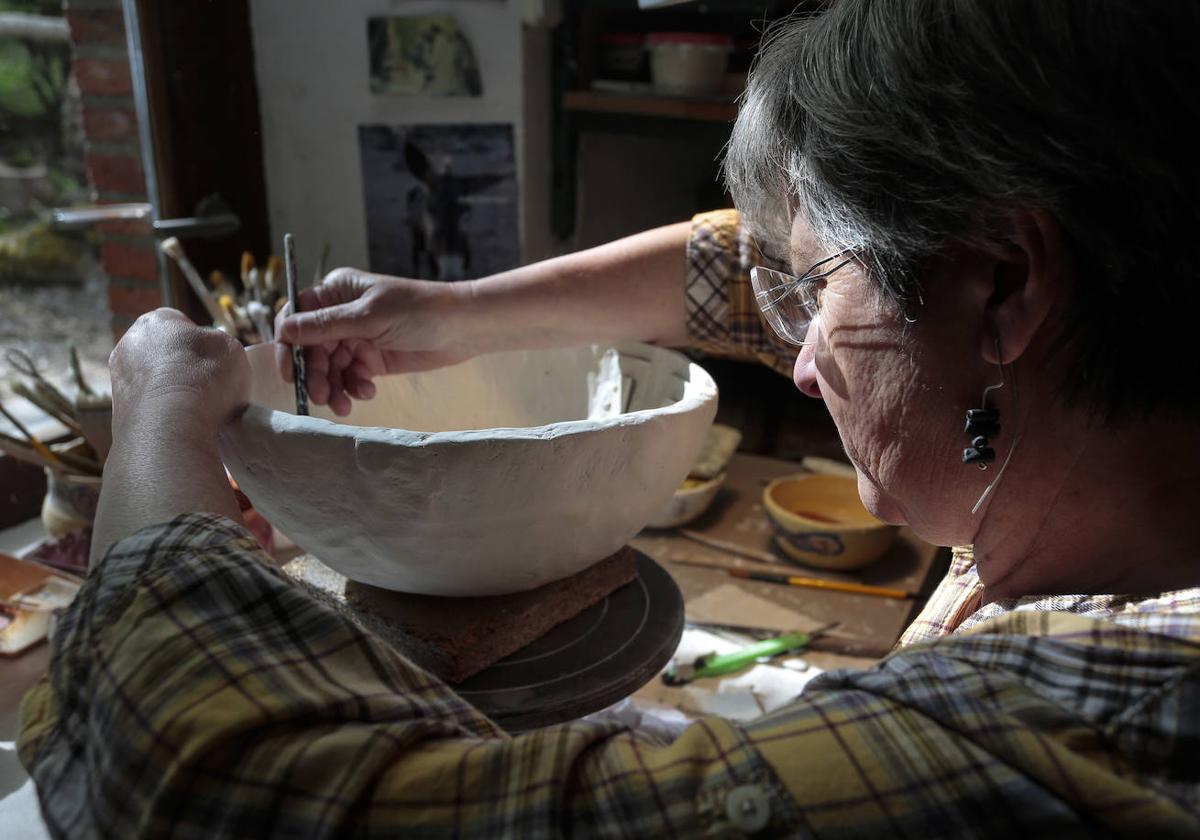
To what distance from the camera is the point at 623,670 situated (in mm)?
896

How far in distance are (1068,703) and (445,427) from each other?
87 cm

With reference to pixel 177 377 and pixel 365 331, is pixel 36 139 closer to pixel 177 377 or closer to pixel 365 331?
pixel 365 331

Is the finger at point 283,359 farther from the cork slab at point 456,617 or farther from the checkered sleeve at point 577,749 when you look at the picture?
the checkered sleeve at point 577,749

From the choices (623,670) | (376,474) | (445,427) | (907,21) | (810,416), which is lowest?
(810,416)

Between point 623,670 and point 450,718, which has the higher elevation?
point 450,718

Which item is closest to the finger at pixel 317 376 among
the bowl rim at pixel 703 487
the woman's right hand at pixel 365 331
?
the woman's right hand at pixel 365 331

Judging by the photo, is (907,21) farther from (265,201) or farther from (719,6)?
(719,6)

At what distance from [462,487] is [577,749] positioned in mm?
282

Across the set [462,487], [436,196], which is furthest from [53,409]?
[462,487]

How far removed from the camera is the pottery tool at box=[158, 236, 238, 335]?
45.9 inches

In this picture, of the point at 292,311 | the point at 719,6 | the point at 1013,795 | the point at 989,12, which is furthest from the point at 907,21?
the point at 719,6

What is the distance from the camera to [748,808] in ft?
1.53

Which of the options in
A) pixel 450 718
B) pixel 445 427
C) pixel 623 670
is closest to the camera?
pixel 450 718

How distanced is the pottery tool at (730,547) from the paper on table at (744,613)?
0.12 metres
